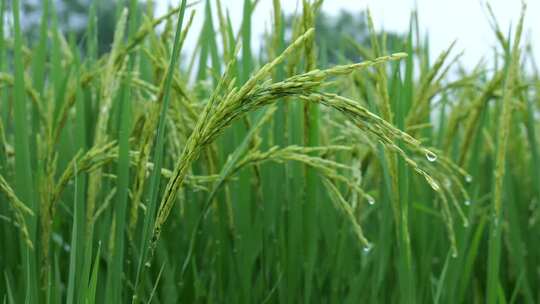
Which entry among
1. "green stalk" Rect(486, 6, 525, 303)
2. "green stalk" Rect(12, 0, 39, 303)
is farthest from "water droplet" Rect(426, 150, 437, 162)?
"green stalk" Rect(12, 0, 39, 303)

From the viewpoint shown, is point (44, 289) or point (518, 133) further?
point (518, 133)

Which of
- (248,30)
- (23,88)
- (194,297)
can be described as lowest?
(194,297)

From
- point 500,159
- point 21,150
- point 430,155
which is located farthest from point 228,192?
point 430,155

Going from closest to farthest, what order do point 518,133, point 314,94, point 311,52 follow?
1. point 314,94
2. point 311,52
3. point 518,133

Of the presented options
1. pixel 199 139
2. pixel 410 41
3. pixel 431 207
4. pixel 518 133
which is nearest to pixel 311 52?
pixel 410 41

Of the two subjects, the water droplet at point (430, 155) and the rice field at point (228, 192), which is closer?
the water droplet at point (430, 155)

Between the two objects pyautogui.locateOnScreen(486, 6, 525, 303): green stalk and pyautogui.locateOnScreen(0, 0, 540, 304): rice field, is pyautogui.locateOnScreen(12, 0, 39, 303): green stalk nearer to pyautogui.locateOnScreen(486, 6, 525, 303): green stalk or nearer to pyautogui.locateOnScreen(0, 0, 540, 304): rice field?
pyautogui.locateOnScreen(0, 0, 540, 304): rice field

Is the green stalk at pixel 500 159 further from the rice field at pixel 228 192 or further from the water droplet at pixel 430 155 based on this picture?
the water droplet at pixel 430 155

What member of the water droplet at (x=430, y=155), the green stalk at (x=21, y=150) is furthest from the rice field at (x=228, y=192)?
the water droplet at (x=430, y=155)

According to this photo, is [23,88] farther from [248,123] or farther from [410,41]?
[410,41]

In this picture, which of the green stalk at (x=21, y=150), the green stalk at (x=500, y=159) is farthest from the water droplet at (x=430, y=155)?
the green stalk at (x=21, y=150)

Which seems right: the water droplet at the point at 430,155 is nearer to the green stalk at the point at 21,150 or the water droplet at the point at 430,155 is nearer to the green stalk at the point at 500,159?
the green stalk at the point at 500,159
